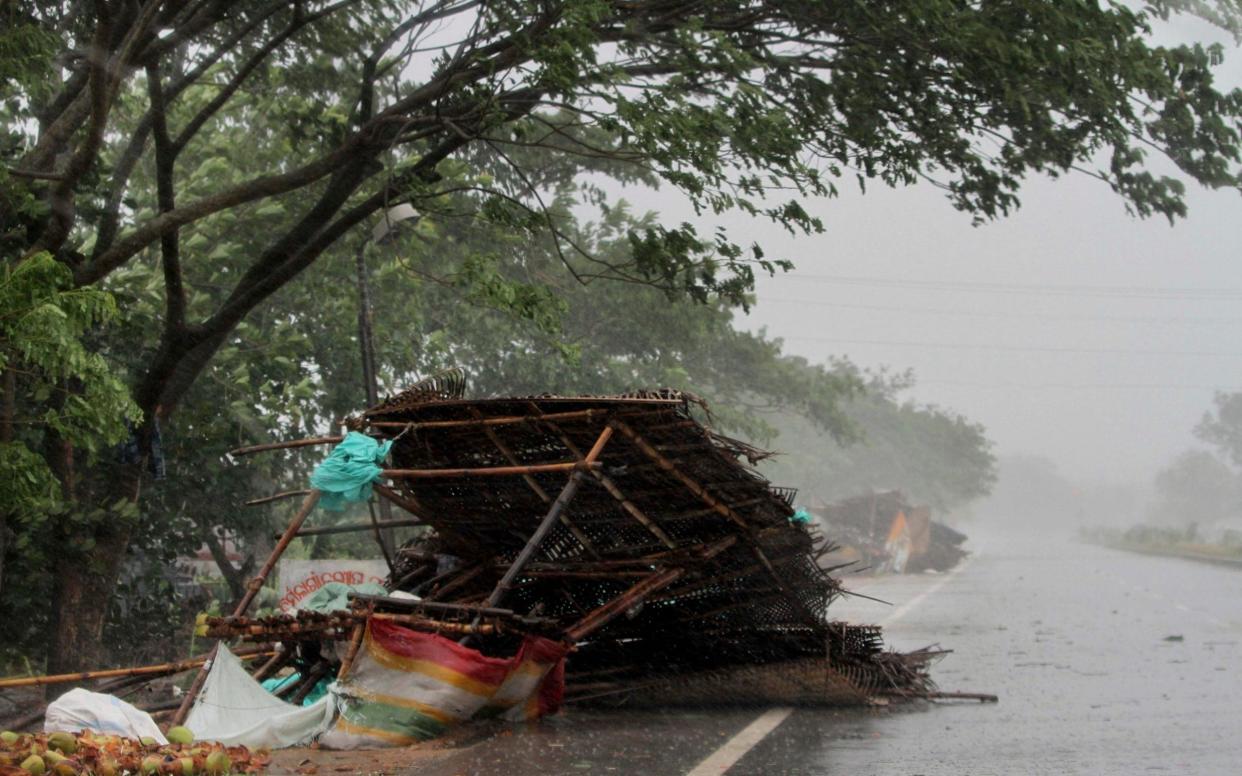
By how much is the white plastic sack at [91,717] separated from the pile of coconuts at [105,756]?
0.99 ft

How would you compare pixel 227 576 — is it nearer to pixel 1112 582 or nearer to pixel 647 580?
pixel 647 580

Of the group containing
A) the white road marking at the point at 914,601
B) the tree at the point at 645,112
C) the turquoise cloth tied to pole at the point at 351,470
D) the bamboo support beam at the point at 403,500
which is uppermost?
the tree at the point at 645,112

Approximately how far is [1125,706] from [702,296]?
4258mm

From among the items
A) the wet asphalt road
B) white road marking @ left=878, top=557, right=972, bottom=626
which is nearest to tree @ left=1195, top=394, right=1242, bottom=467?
white road marking @ left=878, top=557, right=972, bottom=626

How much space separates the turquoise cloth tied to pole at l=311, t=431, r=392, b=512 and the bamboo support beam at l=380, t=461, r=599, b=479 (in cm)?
14

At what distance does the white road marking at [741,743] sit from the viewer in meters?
6.60

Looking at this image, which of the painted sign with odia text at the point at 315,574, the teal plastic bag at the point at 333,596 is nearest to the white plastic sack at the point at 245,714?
the teal plastic bag at the point at 333,596

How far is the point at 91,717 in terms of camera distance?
234 inches

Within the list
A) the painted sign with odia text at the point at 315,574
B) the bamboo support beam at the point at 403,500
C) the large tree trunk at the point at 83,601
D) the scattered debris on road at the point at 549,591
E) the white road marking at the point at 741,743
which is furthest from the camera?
the painted sign with odia text at the point at 315,574

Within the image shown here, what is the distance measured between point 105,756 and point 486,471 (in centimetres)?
303

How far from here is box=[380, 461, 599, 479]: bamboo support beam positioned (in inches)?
289

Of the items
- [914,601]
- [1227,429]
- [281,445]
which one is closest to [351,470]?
[281,445]

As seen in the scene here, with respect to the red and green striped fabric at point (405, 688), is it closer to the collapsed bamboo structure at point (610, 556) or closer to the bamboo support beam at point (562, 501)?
the collapsed bamboo structure at point (610, 556)

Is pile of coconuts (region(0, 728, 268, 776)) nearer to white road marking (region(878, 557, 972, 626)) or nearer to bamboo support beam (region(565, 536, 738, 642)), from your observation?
bamboo support beam (region(565, 536, 738, 642))
